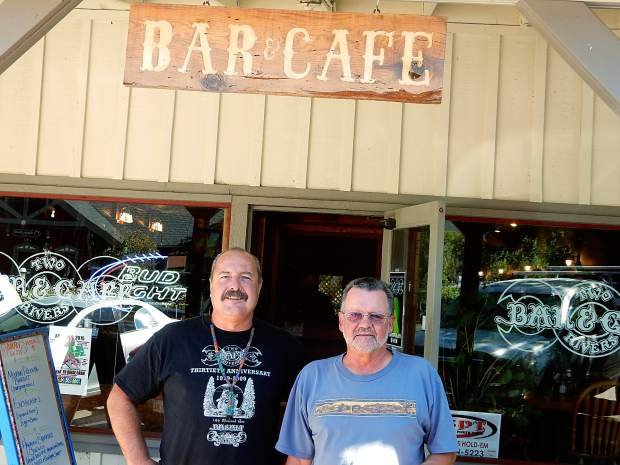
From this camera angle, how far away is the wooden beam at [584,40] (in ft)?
8.84

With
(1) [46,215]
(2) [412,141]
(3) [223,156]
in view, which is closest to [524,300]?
(2) [412,141]

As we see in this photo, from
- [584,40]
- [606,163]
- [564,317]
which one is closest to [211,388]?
[584,40]

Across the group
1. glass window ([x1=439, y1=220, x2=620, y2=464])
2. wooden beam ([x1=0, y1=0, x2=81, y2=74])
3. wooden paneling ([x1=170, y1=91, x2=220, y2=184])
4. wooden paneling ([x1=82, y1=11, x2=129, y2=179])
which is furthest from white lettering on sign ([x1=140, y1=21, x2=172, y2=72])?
glass window ([x1=439, y1=220, x2=620, y2=464])

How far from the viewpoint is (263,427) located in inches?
106

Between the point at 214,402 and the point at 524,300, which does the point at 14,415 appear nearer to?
the point at 214,402

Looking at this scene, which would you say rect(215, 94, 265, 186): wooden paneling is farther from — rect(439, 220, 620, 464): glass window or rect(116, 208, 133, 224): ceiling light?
rect(439, 220, 620, 464): glass window

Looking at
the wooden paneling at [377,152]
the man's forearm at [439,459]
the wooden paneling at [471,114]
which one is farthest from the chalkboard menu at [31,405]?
the wooden paneling at [471,114]

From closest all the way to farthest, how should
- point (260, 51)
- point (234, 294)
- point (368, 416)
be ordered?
point (368, 416), point (234, 294), point (260, 51)

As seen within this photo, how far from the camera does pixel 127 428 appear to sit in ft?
9.14

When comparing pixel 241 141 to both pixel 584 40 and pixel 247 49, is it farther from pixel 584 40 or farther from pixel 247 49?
pixel 584 40

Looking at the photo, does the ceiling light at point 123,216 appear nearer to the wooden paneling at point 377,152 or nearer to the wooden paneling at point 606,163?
the wooden paneling at point 377,152

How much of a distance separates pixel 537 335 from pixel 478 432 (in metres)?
0.72

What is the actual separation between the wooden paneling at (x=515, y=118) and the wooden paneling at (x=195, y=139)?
1.79 m

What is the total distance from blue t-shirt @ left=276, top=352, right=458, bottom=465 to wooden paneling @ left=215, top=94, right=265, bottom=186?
7.91 ft
